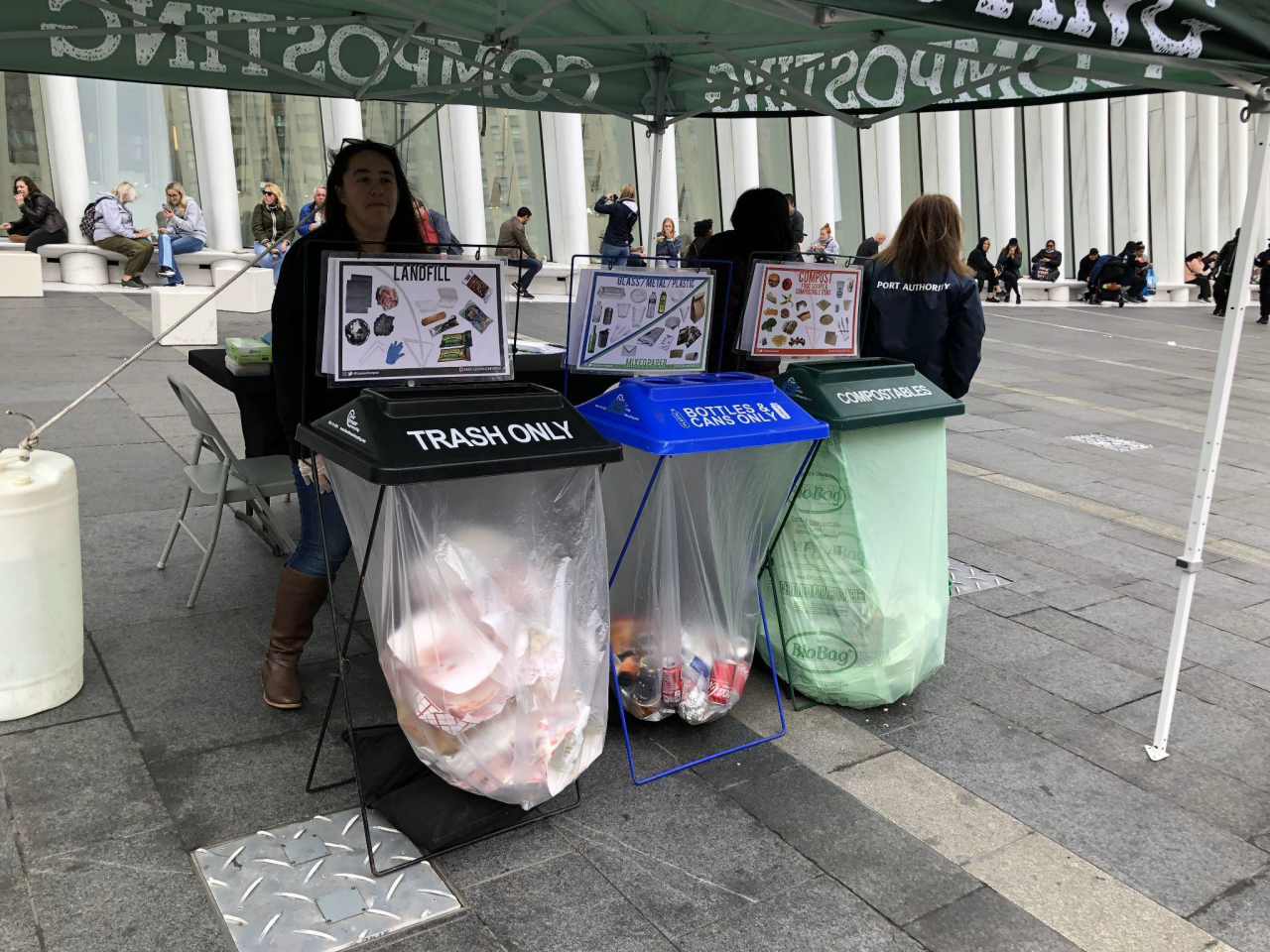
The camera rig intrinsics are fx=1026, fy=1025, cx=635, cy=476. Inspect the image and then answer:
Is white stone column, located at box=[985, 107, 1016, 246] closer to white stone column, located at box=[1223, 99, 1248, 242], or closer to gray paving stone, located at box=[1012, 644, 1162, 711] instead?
white stone column, located at box=[1223, 99, 1248, 242]

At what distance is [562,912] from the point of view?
2.44m

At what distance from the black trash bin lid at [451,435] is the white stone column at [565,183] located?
1805 centimetres

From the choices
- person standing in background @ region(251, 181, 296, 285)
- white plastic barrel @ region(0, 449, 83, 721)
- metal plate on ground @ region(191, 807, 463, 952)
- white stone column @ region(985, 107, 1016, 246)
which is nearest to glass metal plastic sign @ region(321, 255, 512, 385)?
white plastic barrel @ region(0, 449, 83, 721)

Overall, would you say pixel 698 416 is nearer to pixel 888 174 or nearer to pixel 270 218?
pixel 270 218

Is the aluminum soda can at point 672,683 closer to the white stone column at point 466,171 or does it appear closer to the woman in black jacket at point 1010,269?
the white stone column at point 466,171

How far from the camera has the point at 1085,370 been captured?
511 inches

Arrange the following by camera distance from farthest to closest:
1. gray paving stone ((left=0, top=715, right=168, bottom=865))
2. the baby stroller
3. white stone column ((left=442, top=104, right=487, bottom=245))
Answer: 1. the baby stroller
2. white stone column ((left=442, top=104, right=487, bottom=245))
3. gray paving stone ((left=0, top=715, right=168, bottom=865))

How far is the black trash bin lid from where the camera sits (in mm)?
2410

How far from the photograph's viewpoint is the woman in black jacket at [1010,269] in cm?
2394

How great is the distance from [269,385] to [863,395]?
2378 mm

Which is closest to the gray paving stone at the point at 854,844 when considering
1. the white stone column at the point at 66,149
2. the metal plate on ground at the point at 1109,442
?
the metal plate on ground at the point at 1109,442

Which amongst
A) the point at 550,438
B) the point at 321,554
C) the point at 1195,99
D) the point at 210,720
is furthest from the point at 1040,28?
the point at 1195,99

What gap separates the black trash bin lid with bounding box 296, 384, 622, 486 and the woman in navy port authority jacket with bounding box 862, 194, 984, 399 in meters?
2.22

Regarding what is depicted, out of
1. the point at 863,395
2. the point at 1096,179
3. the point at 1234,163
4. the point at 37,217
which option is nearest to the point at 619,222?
the point at 37,217
